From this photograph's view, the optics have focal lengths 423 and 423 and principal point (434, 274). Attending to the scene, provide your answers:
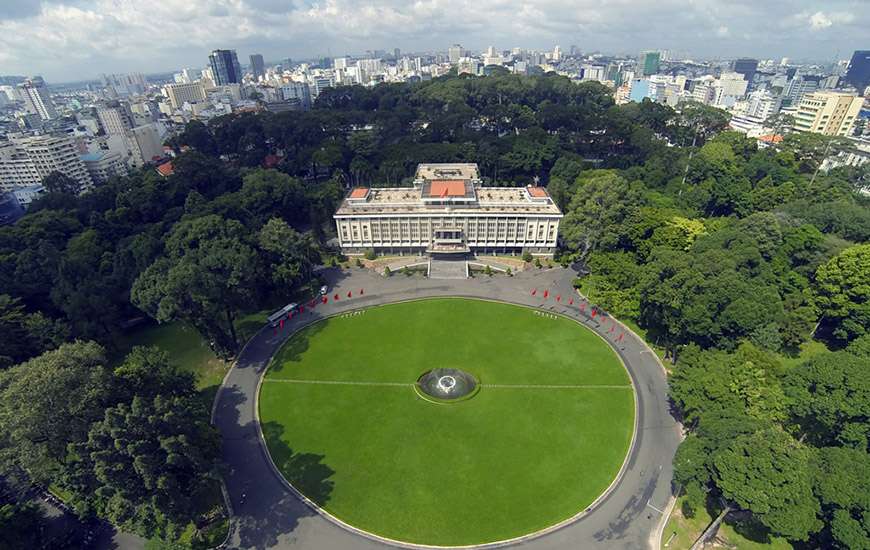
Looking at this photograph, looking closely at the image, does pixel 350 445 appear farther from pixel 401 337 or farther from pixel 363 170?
pixel 363 170

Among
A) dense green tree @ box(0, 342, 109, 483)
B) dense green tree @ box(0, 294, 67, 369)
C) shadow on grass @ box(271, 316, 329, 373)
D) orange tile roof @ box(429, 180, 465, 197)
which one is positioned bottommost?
shadow on grass @ box(271, 316, 329, 373)

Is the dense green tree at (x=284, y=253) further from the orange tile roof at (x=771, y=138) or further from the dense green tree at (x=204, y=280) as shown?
the orange tile roof at (x=771, y=138)

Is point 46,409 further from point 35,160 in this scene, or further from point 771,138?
point 771,138

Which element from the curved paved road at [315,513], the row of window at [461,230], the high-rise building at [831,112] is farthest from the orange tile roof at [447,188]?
the high-rise building at [831,112]

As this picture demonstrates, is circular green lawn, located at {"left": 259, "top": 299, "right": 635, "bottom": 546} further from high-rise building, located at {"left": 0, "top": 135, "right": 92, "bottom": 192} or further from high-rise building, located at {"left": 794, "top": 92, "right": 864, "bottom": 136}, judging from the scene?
high-rise building, located at {"left": 794, "top": 92, "right": 864, "bottom": 136}

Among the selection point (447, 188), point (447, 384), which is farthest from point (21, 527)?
point (447, 188)

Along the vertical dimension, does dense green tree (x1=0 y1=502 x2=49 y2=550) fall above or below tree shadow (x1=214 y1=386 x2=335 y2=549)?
above

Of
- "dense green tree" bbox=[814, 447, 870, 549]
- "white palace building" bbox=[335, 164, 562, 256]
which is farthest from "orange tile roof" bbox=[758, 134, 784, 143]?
"dense green tree" bbox=[814, 447, 870, 549]
